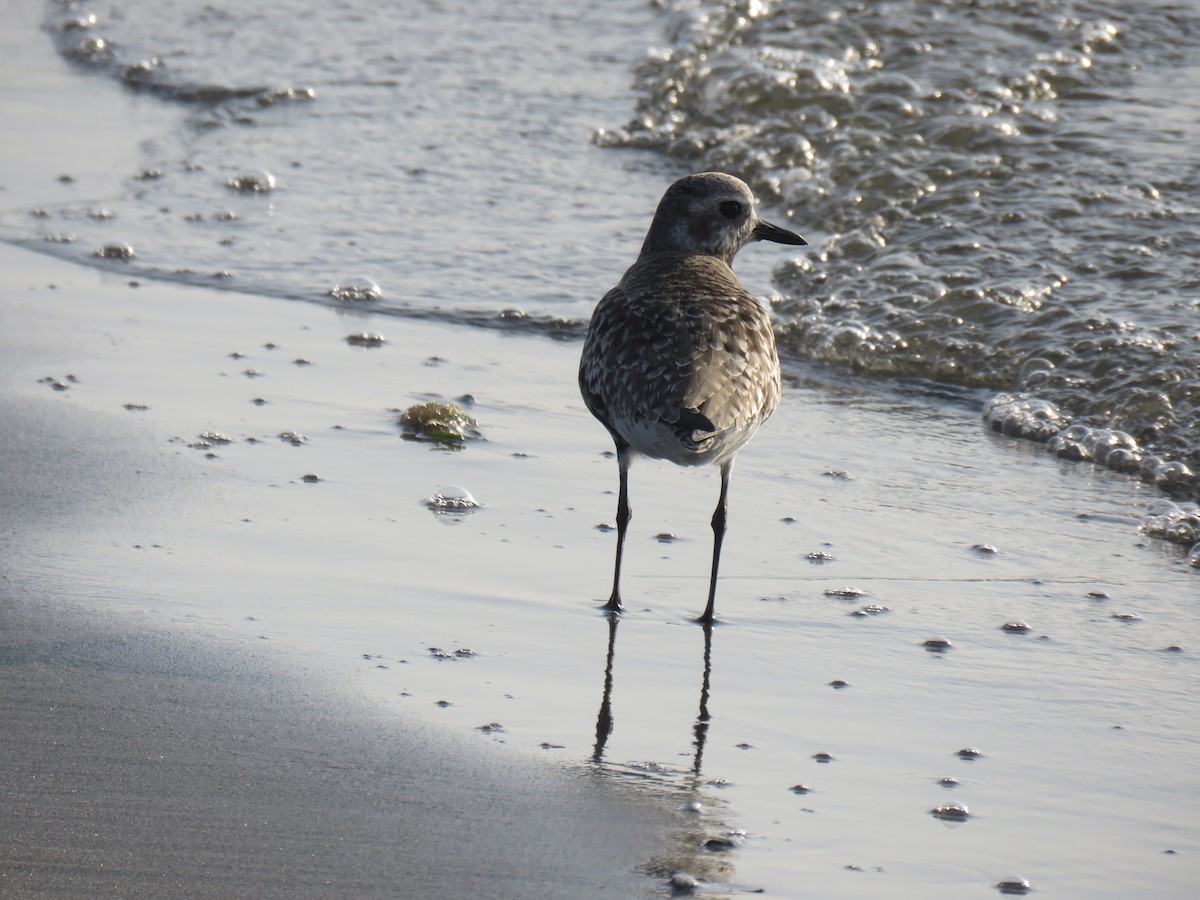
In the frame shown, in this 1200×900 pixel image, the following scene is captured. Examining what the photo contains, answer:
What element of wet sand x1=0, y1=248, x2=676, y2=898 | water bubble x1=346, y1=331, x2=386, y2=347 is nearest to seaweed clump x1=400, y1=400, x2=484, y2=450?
water bubble x1=346, y1=331, x2=386, y2=347

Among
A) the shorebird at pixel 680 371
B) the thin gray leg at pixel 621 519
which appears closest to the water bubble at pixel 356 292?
the shorebird at pixel 680 371

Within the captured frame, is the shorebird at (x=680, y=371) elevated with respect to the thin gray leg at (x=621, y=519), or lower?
elevated

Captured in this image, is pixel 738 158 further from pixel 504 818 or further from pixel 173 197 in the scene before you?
pixel 504 818

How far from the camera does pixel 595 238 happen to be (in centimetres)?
838

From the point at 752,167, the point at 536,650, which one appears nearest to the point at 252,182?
the point at 752,167

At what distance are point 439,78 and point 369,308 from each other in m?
4.46

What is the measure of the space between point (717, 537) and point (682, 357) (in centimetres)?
57

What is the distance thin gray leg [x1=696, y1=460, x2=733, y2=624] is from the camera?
446 cm

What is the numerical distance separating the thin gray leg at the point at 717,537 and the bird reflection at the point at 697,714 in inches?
2.0

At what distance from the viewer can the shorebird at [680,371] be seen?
14.4ft

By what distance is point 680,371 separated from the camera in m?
4.44

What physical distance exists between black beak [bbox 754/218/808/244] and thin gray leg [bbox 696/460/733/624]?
1.29 m

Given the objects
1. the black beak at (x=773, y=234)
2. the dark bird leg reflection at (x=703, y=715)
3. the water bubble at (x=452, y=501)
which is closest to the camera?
the dark bird leg reflection at (x=703, y=715)

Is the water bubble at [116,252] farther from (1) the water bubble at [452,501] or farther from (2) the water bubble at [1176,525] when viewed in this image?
(2) the water bubble at [1176,525]
